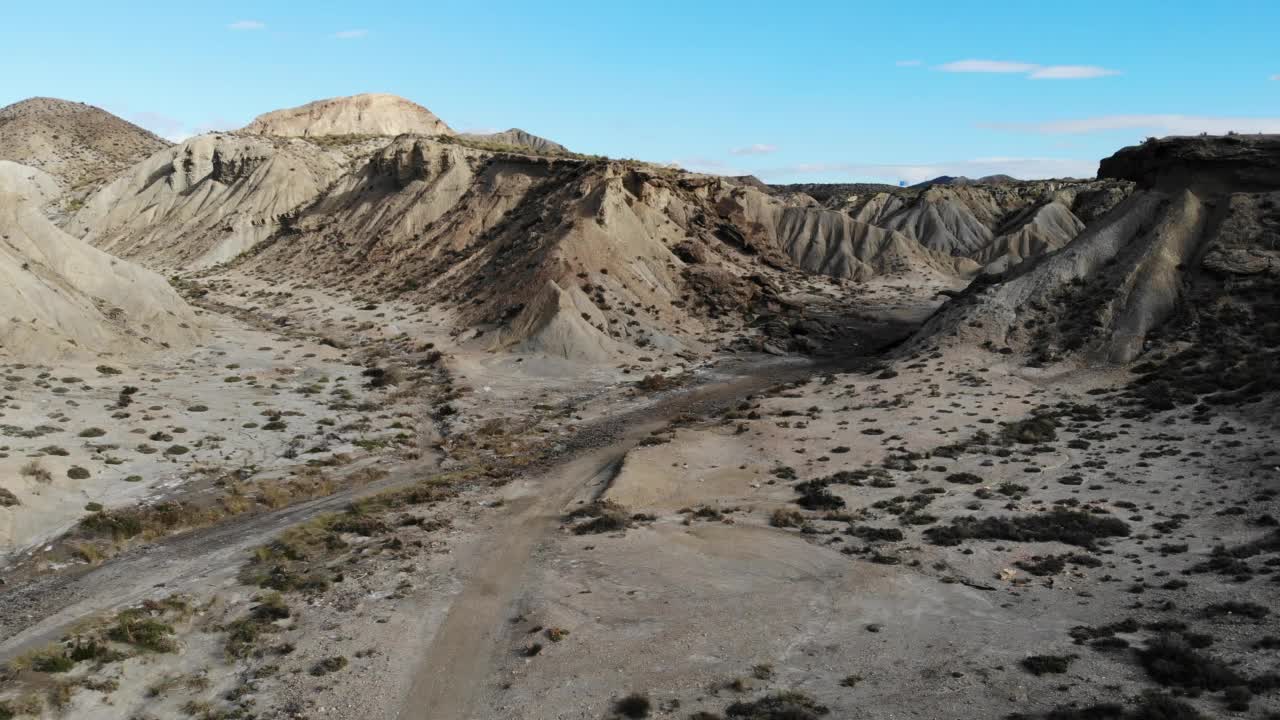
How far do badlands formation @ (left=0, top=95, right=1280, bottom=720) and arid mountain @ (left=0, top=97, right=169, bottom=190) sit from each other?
62.7 m

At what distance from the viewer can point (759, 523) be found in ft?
82.6

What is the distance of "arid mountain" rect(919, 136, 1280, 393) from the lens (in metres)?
37.7

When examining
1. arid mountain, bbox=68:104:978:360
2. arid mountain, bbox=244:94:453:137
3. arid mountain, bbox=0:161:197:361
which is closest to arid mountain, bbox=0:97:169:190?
arid mountain, bbox=244:94:453:137

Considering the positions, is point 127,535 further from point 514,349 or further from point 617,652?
point 514,349

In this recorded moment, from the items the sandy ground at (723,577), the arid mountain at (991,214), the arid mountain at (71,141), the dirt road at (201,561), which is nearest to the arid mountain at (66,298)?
the sandy ground at (723,577)

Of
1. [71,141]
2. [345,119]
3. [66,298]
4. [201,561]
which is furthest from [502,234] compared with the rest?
[71,141]

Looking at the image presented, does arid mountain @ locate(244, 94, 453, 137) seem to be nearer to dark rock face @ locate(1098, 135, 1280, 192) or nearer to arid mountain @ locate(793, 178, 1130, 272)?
arid mountain @ locate(793, 178, 1130, 272)

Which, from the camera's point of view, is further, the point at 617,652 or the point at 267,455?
the point at 267,455

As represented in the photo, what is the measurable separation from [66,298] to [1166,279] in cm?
5674

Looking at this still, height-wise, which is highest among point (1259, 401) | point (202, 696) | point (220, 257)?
point (220, 257)

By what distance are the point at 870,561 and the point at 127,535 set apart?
2156cm

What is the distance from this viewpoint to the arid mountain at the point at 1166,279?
1485 inches

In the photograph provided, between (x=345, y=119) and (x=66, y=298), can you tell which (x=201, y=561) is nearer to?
(x=66, y=298)

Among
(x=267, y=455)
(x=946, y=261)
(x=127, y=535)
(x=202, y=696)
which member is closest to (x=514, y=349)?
(x=267, y=455)
